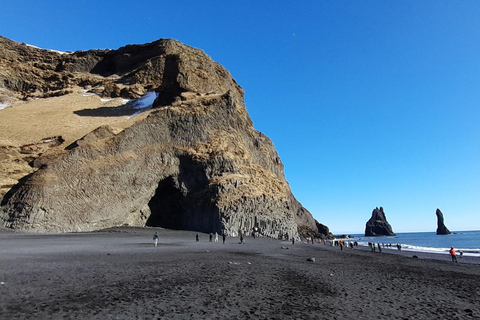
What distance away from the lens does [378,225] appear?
16850cm

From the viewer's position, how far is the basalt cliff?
33812mm

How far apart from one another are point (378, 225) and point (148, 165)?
16203 centimetres

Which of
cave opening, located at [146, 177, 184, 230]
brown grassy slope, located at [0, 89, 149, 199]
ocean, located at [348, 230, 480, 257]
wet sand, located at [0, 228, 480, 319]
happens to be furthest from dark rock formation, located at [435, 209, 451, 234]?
wet sand, located at [0, 228, 480, 319]

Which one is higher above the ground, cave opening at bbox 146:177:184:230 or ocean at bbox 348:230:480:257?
cave opening at bbox 146:177:184:230

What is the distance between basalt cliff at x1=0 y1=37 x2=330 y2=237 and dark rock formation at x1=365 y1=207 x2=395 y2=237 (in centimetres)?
13911

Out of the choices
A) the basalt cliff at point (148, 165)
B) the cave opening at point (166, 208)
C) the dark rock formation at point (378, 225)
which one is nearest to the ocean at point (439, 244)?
the basalt cliff at point (148, 165)

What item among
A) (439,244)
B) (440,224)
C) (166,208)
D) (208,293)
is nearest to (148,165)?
(166,208)

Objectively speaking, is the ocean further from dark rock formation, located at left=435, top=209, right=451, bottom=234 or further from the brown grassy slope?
dark rock formation, located at left=435, top=209, right=451, bottom=234

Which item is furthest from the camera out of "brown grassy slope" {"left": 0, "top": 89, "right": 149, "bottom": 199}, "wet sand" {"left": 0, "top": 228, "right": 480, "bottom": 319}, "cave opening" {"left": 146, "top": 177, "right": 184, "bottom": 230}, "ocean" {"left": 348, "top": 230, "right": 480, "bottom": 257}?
"ocean" {"left": 348, "top": 230, "right": 480, "bottom": 257}

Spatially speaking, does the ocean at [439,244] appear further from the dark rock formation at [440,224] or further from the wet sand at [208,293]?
the dark rock formation at [440,224]

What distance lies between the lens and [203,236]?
1494 inches

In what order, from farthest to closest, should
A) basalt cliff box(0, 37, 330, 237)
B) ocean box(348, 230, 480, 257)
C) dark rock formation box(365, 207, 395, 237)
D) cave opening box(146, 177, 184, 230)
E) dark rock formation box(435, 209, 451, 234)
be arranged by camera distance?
dark rock formation box(365, 207, 395, 237) < dark rock formation box(435, 209, 451, 234) < ocean box(348, 230, 480, 257) < cave opening box(146, 177, 184, 230) < basalt cliff box(0, 37, 330, 237)

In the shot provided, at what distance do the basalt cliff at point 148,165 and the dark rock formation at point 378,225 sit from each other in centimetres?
13911

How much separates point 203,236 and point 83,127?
28073 mm
